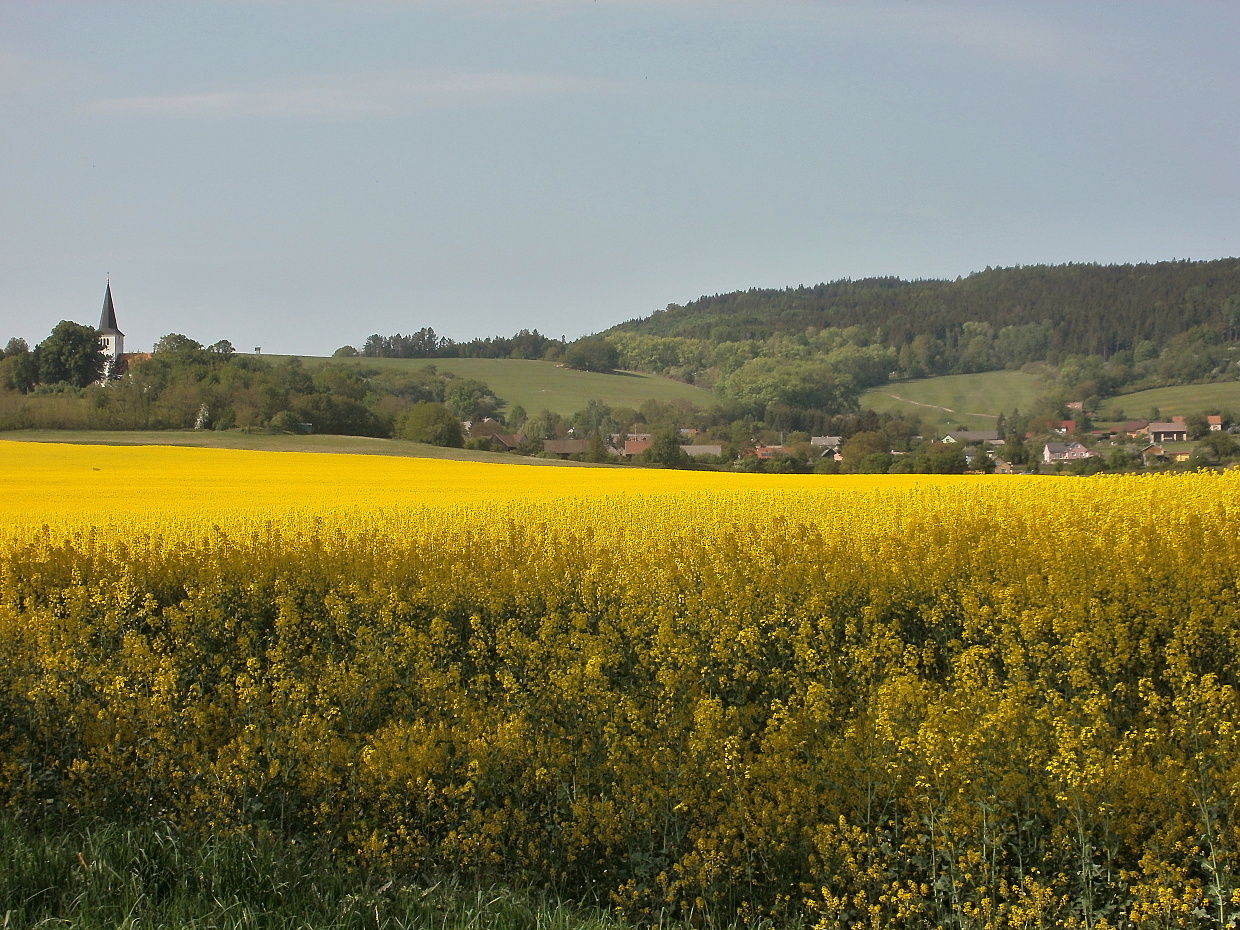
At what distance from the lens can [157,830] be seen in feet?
19.3

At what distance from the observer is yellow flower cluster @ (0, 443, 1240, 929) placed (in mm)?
5434

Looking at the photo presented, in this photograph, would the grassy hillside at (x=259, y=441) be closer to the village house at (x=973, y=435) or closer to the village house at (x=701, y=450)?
the village house at (x=701, y=450)

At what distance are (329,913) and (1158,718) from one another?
4.91 m

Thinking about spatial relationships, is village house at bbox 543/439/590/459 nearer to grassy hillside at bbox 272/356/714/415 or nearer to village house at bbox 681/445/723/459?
village house at bbox 681/445/723/459

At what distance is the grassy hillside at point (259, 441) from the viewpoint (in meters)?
43.3

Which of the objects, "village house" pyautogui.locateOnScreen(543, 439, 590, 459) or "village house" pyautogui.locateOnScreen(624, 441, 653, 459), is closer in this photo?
"village house" pyautogui.locateOnScreen(624, 441, 653, 459)

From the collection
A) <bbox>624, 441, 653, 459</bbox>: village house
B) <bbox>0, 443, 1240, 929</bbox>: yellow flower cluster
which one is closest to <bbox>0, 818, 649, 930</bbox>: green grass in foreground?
<bbox>0, 443, 1240, 929</bbox>: yellow flower cluster

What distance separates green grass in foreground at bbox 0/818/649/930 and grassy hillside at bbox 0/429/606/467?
37.4m

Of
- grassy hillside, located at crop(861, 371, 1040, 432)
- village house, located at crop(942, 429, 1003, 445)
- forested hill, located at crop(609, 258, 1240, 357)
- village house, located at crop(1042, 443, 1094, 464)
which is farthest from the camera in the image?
forested hill, located at crop(609, 258, 1240, 357)

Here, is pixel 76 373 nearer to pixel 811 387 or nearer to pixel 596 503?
pixel 811 387

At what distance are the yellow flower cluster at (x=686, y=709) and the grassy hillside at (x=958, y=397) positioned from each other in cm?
6225

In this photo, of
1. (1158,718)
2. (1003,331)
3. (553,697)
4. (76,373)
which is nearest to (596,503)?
(553,697)

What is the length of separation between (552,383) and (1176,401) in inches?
2009

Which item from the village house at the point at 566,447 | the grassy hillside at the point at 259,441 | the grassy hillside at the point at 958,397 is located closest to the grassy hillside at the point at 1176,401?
the grassy hillside at the point at 958,397
